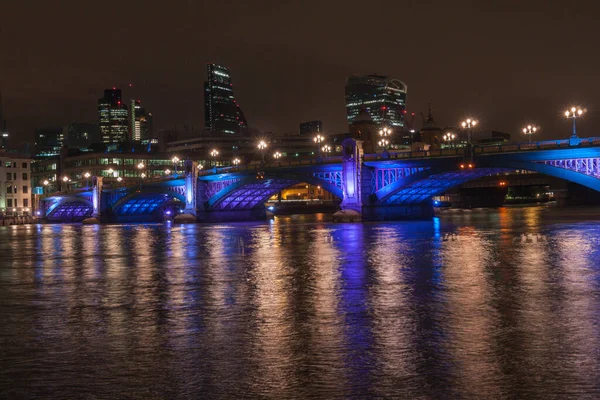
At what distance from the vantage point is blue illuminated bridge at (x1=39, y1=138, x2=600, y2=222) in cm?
7194

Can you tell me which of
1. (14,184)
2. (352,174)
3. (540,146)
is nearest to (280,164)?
(352,174)

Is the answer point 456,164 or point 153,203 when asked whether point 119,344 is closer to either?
point 456,164

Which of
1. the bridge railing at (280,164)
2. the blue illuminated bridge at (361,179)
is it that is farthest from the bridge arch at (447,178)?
the bridge railing at (280,164)

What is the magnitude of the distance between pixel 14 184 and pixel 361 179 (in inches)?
4103

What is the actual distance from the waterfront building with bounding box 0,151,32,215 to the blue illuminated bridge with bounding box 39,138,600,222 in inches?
846

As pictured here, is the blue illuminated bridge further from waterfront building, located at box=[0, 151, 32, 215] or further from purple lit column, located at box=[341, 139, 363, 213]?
waterfront building, located at box=[0, 151, 32, 215]

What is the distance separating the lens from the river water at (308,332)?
1104 centimetres

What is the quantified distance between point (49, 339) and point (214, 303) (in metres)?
5.75

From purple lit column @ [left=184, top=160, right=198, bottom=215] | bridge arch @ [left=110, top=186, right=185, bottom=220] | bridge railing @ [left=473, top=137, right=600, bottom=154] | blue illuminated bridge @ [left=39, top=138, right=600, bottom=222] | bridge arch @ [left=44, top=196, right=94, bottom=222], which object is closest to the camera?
bridge railing @ [left=473, top=137, right=600, bottom=154]

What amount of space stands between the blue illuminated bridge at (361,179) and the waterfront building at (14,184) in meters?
21.5

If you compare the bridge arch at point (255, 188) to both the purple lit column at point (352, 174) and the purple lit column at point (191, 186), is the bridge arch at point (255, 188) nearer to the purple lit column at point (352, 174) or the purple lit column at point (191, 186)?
the purple lit column at point (191, 186)

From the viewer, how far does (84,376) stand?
11.8m

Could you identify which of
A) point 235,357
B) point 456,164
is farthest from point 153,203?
point 235,357

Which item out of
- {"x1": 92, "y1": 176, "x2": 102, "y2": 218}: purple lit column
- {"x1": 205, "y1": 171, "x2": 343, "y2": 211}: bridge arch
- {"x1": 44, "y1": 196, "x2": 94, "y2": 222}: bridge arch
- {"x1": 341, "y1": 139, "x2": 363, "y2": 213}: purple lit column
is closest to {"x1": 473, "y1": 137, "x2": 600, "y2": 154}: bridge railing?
{"x1": 341, "y1": 139, "x2": 363, "y2": 213}: purple lit column
